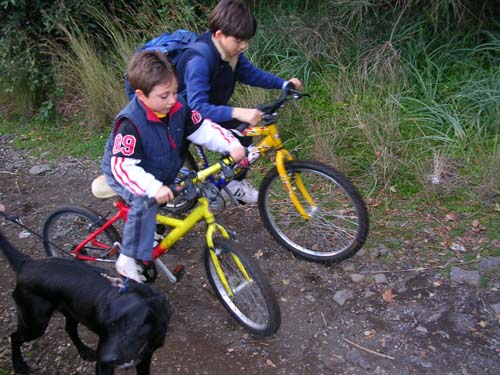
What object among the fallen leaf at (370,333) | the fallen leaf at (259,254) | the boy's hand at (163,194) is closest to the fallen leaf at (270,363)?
the fallen leaf at (370,333)

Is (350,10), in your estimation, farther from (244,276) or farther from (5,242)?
(5,242)

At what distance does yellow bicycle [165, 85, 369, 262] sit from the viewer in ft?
10.8

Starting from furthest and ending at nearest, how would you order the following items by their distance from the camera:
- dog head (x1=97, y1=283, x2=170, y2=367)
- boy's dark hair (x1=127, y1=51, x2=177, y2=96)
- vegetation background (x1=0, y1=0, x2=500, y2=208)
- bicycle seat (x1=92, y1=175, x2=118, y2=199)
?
1. vegetation background (x1=0, y1=0, x2=500, y2=208)
2. bicycle seat (x1=92, y1=175, x2=118, y2=199)
3. boy's dark hair (x1=127, y1=51, x2=177, y2=96)
4. dog head (x1=97, y1=283, x2=170, y2=367)

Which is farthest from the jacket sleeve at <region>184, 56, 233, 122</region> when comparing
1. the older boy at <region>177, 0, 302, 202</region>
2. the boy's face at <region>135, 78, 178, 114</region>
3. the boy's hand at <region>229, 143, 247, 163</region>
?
the boy's face at <region>135, 78, 178, 114</region>

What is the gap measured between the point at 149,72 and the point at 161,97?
143 millimetres

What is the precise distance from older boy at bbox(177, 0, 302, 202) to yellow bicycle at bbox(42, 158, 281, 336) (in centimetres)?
37

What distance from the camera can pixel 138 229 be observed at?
115 inches

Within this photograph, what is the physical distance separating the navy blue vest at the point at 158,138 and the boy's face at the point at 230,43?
0.55 m

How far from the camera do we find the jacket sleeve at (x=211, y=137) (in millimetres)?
3039

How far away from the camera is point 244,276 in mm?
2963

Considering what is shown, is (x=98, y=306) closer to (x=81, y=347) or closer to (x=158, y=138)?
(x=81, y=347)

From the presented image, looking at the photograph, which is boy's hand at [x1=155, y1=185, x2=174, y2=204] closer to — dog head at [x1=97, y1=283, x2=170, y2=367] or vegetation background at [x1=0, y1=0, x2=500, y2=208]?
dog head at [x1=97, y1=283, x2=170, y2=367]

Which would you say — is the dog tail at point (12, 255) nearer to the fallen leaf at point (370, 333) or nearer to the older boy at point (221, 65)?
the older boy at point (221, 65)

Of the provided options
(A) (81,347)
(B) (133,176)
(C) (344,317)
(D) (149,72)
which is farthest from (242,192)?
(A) (81,347)
